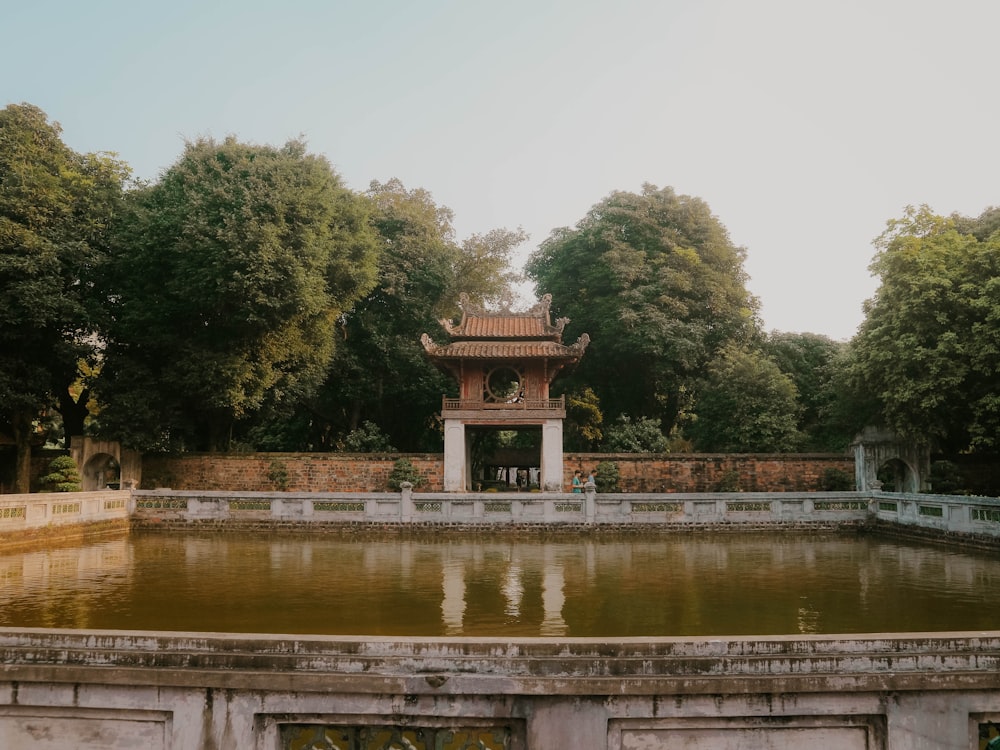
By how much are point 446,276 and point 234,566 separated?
21433 millimetres

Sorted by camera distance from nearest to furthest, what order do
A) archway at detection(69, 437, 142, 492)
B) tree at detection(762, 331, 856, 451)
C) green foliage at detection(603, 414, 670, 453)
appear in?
archway at detection(69, 437, 142, 492) < green foliage at detection(603, 414, 670, 453) < tree at detection(762, 331, 856, 451)

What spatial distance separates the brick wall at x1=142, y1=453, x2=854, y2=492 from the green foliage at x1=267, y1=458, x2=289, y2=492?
0.11ft

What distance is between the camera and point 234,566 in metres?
13.8

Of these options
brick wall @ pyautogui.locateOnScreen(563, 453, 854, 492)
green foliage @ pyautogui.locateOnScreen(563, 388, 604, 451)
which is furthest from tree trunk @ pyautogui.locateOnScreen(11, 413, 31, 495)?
green foliage @ pyautogui.locateOnScreen(563, 388, 604, 451)

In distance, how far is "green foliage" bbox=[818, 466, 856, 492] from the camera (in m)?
24.8

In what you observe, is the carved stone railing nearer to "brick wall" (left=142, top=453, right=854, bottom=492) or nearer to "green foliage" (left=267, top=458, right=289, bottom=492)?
"brick wall" (left=142, top=453, right=854, bottom=492)

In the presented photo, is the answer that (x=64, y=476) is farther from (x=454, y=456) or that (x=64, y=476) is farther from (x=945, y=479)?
(x=945, y=479)

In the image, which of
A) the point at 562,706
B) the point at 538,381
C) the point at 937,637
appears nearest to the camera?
the point at 562,706

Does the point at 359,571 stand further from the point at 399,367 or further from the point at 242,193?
the point at 399,367

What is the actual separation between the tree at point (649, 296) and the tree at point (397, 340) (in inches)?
218

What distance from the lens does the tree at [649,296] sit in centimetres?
3173

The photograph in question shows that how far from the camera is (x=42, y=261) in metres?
22.5

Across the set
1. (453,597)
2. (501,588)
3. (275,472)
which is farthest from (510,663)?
(275,472)

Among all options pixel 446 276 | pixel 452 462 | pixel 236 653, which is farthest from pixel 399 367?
pixel 236 653
